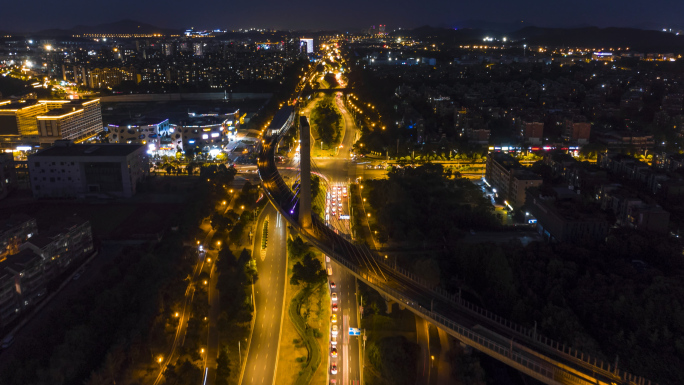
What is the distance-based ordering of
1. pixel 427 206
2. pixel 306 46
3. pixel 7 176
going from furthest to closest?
pixel 306 46 < pixel 7 176 < pixel 427 206

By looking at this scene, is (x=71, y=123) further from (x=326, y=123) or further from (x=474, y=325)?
(x=474, y=325)

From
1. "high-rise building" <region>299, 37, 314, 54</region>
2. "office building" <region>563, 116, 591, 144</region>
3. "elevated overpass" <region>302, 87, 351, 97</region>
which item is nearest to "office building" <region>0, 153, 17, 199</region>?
"office building" <region>563, 116, 591, 144</region>

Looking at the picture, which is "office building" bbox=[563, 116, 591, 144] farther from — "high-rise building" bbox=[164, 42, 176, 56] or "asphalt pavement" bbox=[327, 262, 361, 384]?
"high-rise building" bbox=[164, 42, 176, 56]

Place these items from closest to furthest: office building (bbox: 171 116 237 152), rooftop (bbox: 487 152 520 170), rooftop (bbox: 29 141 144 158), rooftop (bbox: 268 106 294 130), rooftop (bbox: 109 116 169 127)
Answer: rooftop (bbox: 487 152 520 170) < rooftop (bbox: 29 141 144 158) < rooftop (bbox: 109 116 169 127) < office building (bbox: 171 116 237 152) < rooftop (bbox: 268 106 294 130)

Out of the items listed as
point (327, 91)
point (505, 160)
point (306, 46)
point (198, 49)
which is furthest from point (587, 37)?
point (505, 160)

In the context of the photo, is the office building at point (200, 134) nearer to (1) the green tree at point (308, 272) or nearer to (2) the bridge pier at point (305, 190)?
(2) the bridge pier at point (305, 190)

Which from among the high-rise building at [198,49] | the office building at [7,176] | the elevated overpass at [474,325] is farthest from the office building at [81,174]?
the high-rise building at [198,49]
